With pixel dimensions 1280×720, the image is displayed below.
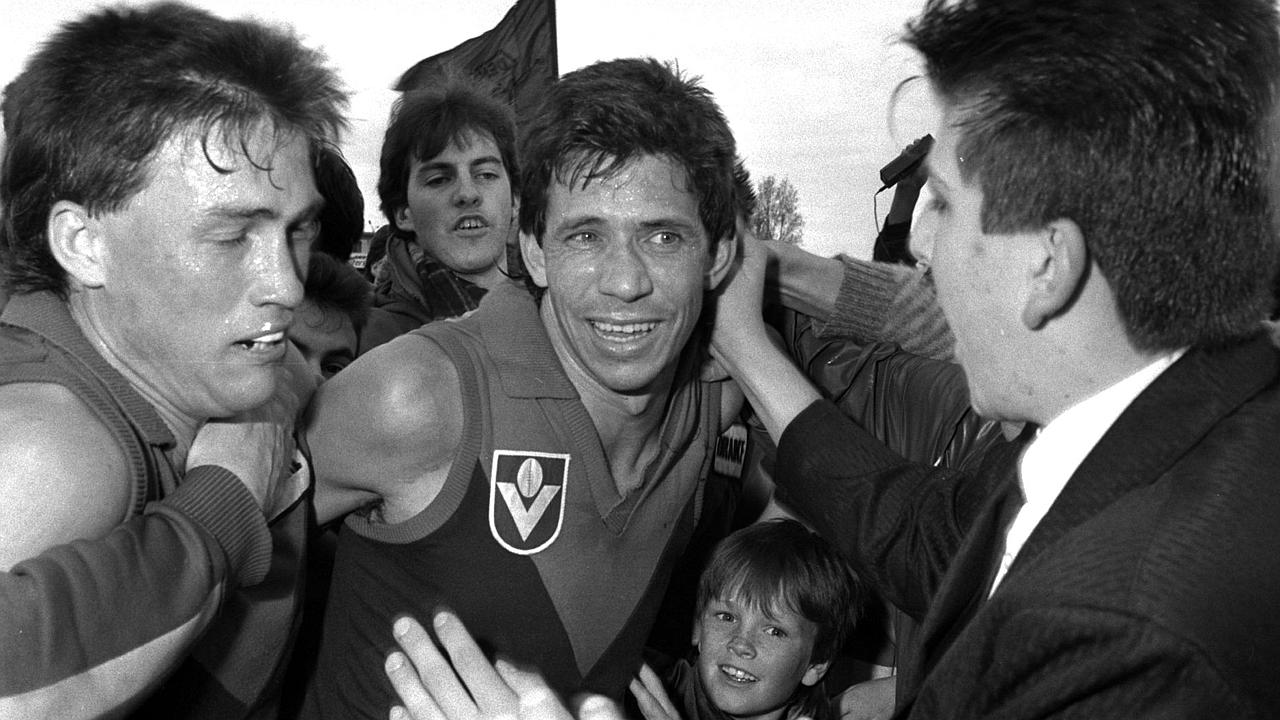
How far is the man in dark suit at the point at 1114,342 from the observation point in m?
1.22

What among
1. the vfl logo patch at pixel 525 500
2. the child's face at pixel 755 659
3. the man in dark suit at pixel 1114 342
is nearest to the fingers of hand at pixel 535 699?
the man in dark suit at pixel 1114 342

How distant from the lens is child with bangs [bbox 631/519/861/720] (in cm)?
337

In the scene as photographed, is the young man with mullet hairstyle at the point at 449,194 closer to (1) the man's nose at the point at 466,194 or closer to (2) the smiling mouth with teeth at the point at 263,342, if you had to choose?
(1) the man's nose at the point at 466,194

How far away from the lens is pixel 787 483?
2490mm

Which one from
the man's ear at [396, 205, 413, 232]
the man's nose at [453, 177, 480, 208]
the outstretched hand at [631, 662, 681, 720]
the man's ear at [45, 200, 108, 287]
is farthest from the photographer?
the man's ear at [396, 205, 413, 232]

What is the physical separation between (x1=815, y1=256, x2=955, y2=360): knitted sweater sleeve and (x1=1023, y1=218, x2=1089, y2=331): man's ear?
4.93 feet

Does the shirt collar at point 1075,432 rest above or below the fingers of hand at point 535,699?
above

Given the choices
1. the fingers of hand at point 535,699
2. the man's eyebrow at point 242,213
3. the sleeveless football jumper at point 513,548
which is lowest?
the sleeveless football jumper at point 513,548

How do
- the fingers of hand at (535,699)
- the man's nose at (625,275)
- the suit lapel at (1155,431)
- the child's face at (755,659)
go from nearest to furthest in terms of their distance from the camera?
the suit lapel at (1155,431)
the fingers of hand at (535,699)
the man's nose at (625,275)
the child's face at (755,659)


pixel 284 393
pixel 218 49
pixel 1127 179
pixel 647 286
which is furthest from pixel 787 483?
pixel 218 49

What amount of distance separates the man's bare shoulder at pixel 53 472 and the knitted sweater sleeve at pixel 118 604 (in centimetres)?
6

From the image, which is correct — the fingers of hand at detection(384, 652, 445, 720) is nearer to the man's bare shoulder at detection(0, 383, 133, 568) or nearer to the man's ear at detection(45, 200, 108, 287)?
the man's bare shoulder at detection(0, 383, 133, 568)

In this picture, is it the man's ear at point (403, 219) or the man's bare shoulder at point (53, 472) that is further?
the man's ear at point (403, 219)

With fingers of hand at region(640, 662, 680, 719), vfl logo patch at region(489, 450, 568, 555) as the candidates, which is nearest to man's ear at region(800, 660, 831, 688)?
fingers of hand at region(640, 662, 680, 719)
